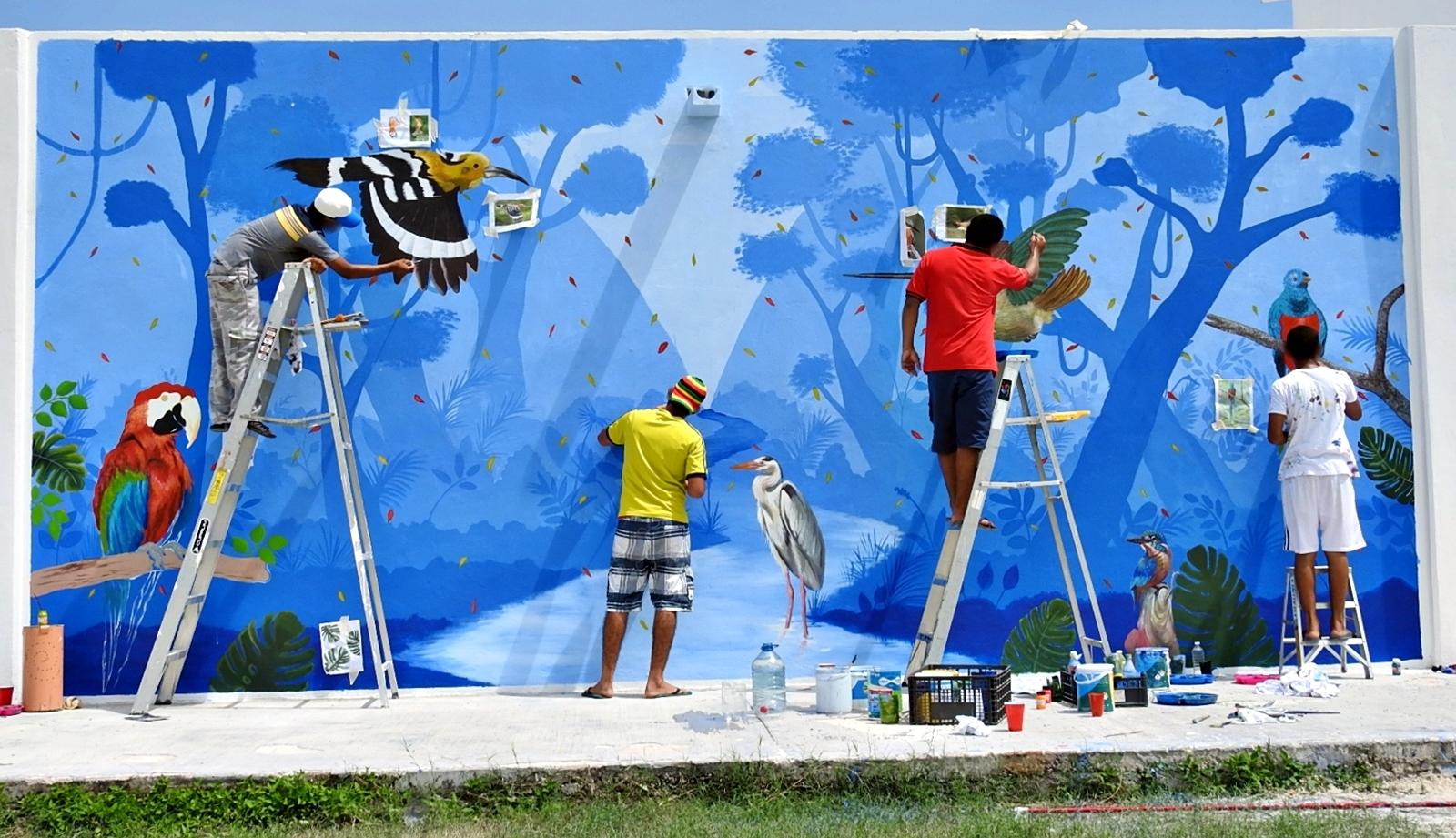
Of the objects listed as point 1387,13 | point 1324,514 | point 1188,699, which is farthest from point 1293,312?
point 1387,13

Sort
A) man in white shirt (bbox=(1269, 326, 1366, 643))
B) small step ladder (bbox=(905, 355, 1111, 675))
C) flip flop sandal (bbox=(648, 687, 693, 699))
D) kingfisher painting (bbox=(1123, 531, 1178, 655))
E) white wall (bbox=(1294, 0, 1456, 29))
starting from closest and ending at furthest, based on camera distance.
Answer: small step ladder (bbox=(905, 355, 1111, 675)) < flip flop sandal (bbox=(648, 687, 693, 699)) < man in white shirt (bbox=(1269, 326, 1366, 643)) < kingfisher painting (bbox=(1123, 531, 1178, 655)) < white wall (bbox=(1294, 0, 1456, 29))

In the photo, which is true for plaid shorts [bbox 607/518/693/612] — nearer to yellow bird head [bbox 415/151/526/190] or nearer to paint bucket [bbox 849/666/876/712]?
paint bucket [bbox 849/666/876/712]

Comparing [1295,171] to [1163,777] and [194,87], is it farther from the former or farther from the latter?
[194,87]

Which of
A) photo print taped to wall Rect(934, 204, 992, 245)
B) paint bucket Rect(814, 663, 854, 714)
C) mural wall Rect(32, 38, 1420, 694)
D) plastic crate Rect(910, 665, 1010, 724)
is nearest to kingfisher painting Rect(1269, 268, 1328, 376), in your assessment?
mural wall Rect(32, 38, 1420, 694)

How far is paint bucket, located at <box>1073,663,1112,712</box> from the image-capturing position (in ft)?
20.1

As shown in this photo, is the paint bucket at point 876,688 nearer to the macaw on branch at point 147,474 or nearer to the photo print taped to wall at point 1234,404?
the photo print taped to wall at point 1234,404

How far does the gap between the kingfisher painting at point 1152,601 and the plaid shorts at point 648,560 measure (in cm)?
242

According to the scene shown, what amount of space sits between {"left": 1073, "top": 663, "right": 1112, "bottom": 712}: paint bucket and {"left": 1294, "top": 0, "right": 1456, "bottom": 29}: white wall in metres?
5.58

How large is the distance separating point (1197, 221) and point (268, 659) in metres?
5.45

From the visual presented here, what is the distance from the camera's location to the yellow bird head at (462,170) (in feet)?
23.5

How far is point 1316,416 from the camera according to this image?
711 centimetres

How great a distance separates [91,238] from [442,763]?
3.67 meters

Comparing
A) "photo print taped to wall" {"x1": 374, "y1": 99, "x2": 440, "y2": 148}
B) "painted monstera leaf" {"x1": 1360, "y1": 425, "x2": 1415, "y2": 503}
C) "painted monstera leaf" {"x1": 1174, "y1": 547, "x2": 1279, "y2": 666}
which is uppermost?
"photo print taped to wall" {"x1": 374, "y1": 99, "x2": 440, "y2": 148}

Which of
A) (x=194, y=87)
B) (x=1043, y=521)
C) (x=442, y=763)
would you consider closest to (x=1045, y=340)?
(x=1043, y=521)
